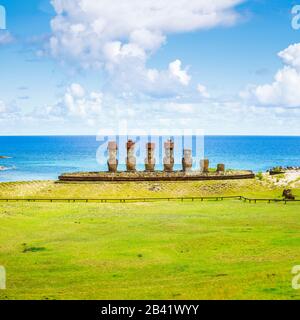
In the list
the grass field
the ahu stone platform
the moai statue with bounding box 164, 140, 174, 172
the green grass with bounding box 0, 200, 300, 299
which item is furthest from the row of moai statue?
the green grass with bounding box 0, 200, 300, 299

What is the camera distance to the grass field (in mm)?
27234

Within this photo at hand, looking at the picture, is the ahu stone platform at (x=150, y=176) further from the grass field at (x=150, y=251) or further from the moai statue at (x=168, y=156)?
the grass field at (x=150, y=251)

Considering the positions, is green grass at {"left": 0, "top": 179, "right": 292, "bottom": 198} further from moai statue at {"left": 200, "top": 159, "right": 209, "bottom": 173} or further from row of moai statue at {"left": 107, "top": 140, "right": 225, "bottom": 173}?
row of moai statue at {"left": 107, "top": 140, "right": 225, "bottom": 173}

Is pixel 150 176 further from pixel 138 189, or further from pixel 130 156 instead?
pixel 130 156

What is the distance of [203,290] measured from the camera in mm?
26781

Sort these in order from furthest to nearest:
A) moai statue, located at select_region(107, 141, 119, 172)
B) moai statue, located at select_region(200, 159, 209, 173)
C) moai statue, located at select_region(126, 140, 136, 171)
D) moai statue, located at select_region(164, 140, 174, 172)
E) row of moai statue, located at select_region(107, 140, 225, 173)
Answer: moai statue, located at select_region(164, 140, 174, 172), moai statue, located at select_region(126, 140, 136, 171), moai statue, located at select_region(200, 159, 209, 173), row of moai statue, located at select_region(107, 140, 225, 173), moai statue, located at select_region(107, 141, 119, 172)

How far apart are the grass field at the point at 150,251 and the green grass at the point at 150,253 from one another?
0.05 meters

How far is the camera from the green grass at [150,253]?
2716 centimetres

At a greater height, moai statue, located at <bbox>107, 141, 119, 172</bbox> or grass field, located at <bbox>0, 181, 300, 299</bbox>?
moai statue, located at <bbox>107, 141, 119, 172</bbox>

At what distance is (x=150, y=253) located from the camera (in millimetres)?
34938

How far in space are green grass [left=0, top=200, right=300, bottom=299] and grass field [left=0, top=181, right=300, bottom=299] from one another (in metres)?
0.05

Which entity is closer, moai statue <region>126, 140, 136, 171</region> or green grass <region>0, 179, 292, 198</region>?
green grass <region>0, 179, 292, 198</region>

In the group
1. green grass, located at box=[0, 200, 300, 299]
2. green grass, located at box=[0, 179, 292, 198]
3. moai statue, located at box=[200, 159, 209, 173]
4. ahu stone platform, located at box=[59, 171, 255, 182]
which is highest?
moai statue, located at box=[200, 159, 209, 173]
